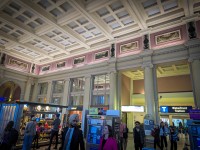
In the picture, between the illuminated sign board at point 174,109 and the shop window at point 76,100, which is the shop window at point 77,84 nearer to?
the shop window at point 76,100

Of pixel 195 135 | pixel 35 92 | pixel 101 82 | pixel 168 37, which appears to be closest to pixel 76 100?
pixel 101 82

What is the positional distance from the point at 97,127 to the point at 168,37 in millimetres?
8198

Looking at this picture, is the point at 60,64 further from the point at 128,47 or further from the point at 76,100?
the point at 128,47

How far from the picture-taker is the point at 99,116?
6.14 metres

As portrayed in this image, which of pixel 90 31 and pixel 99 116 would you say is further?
pixel 90 31

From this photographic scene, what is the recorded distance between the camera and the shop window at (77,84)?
580 inches

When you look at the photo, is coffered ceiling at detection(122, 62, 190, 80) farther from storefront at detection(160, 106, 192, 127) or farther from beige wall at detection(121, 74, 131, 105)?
storefront at detection(160, 106, 192, 127)

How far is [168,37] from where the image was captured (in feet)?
34.5

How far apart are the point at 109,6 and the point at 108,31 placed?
259 centimetres

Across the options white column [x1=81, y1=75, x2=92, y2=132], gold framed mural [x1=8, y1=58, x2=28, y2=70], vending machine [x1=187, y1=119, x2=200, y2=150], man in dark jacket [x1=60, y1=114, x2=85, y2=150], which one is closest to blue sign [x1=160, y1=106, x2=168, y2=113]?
white column [x1=81, y1=75, x2=92, y2=132]

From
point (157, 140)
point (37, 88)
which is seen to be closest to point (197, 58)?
point (157, 140)

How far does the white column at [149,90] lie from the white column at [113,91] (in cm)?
241

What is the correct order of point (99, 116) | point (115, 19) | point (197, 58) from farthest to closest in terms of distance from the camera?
point (115, 19) < point (197, 58) < point (99, 116)

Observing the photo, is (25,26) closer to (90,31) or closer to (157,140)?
(90,31)
